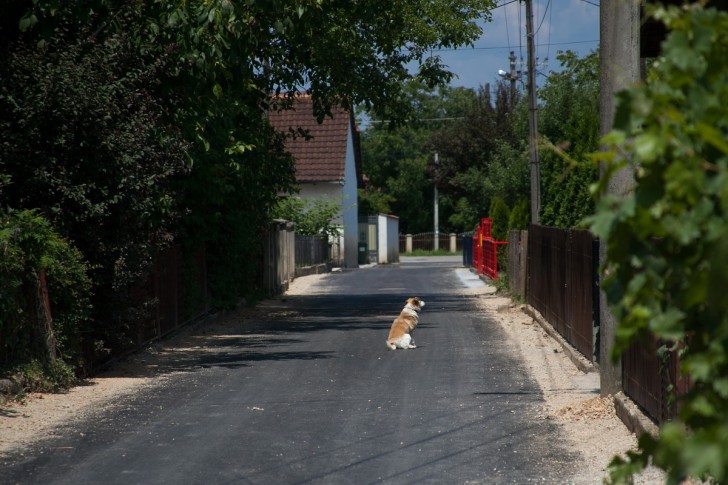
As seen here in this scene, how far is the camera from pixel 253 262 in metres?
25.0

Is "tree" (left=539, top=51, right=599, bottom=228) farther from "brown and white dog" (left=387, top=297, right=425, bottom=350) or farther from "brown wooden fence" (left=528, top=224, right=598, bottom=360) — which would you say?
"brown and white dog" (left=387, top=297, right=425, bottom=350)

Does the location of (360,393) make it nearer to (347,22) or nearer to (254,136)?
(254,136)

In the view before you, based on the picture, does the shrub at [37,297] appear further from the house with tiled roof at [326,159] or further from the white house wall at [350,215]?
the white house wall at [350,215]

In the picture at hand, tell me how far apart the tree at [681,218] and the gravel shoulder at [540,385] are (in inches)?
194

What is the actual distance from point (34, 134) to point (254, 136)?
9618 millimetres

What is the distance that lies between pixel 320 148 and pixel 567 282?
127ft

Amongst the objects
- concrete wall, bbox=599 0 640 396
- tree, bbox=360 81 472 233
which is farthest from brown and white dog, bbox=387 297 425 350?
tree, bbox=360 81 472 233

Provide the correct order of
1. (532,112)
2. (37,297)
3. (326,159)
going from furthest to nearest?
(326,159) → (532,112) → (37,297)

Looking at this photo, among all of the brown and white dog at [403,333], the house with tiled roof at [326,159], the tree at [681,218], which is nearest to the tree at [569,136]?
the brown and white dog at [403,333]

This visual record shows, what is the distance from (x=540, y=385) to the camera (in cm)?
1210

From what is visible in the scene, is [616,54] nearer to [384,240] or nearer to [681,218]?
[681,218]

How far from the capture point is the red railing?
108ft

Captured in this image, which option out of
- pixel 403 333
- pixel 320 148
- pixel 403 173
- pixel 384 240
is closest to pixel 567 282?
pixel 403 333

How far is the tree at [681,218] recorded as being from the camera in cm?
222
